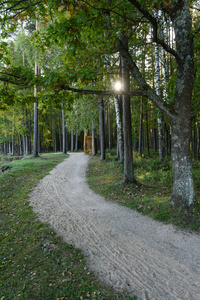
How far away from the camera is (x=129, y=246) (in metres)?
4.28

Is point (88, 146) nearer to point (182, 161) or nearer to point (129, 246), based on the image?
point (182, 161)

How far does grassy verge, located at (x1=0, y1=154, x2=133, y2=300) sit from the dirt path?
26cm

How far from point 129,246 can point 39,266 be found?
2.08 m

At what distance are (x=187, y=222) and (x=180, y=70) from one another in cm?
460

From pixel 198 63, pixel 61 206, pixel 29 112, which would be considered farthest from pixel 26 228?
pixel 29 112

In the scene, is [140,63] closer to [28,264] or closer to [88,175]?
[88,175]

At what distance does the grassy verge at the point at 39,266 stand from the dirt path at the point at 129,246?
0.26 m

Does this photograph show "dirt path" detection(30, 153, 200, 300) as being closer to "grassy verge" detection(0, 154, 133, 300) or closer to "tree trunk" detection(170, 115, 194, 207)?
"grassy verge" detection(0, 154, 133, 300)

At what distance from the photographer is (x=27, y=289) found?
3242 millimetres

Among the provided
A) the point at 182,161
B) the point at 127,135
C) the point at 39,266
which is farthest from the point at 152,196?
the point at 39,266

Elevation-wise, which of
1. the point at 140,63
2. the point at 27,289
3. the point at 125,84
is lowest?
the point at 27,289

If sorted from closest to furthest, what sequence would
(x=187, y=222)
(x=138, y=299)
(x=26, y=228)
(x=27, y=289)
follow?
(x=138, y=299)
(x=27, y=289)
(x=187, y=222)
(x=26, y=228)

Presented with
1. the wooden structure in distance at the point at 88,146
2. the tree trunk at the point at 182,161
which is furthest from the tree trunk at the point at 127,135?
the wooden structure in distance at the point at 88,146

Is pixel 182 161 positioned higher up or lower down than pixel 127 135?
lower down
